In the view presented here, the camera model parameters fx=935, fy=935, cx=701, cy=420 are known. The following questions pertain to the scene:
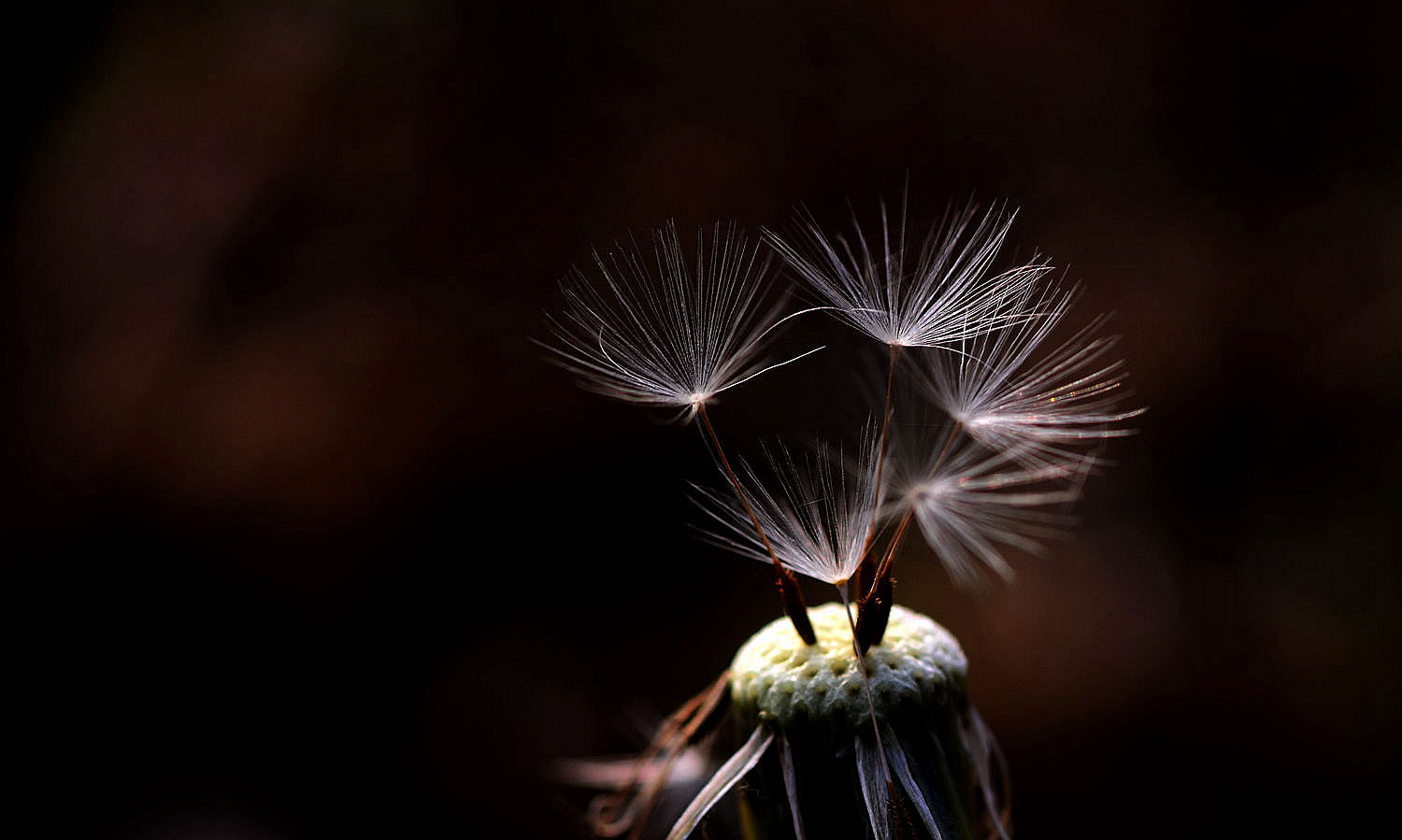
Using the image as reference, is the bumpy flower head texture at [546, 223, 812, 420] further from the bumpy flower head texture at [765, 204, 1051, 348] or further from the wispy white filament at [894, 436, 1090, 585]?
the wispy white filament at [894, 436, 1090, 585]

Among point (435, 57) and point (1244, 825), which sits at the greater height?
point (435, 57)

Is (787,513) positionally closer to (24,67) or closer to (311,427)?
(311,427)

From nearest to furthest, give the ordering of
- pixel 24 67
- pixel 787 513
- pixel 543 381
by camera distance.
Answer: pixel 787 513
pixel 24 67
pixel 543 381

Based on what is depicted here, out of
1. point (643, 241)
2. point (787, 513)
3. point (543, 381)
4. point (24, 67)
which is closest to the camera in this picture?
point (787, 513)

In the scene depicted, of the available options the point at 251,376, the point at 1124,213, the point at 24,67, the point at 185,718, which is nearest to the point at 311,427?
the point at 251,376

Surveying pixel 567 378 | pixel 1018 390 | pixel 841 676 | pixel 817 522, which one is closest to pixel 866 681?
pixel 841 676

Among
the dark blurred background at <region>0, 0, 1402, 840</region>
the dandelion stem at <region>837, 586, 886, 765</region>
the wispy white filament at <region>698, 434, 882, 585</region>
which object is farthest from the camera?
the dark blurred background at <region>0, 0, 1402, 840</region>

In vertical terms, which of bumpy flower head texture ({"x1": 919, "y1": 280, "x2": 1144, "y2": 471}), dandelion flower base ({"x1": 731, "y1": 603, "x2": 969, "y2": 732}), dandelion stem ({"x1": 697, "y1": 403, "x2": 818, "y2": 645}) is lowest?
dandelion flower base ({"x1": 731, "y1": 603, "x2": 969, "y2": 732})

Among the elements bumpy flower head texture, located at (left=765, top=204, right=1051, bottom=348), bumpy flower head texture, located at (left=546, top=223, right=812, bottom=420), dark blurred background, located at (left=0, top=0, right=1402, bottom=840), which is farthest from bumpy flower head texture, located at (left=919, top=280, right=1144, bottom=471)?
dark blurred background, located at (left=0, top=0, right=1402, bottom=840)
